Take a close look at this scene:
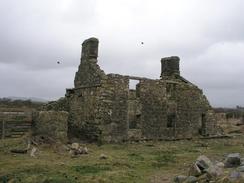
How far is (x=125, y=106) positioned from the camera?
63.4 ft

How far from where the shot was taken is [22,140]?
51.8ft

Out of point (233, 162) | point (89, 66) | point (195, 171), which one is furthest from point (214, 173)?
point (89, 66)

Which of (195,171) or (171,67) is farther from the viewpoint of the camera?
(171,67)

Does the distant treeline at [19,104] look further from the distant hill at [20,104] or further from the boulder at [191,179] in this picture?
the boulder at [191,179]

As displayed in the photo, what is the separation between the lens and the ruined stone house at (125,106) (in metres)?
18.7

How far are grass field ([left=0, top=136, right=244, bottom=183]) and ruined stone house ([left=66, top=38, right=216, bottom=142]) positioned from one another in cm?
125

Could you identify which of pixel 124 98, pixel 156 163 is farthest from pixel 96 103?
pixel 156 163

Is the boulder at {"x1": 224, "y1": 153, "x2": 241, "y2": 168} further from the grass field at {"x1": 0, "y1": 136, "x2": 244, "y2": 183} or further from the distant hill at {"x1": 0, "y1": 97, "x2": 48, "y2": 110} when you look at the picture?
the distant hill at {"x1": 0, "y1": 97, "x2": 48, "y2": 110}

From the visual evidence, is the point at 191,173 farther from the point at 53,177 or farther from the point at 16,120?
the point at 16,120

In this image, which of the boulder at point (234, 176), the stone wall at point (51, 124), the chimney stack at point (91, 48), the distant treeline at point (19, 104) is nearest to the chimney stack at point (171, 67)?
the chimney stack at point (91, 48)

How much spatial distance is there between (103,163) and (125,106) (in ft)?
21.0

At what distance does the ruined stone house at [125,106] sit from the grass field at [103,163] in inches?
49.0

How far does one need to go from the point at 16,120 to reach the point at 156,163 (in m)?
6.58

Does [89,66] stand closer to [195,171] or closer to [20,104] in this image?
[195,171]
